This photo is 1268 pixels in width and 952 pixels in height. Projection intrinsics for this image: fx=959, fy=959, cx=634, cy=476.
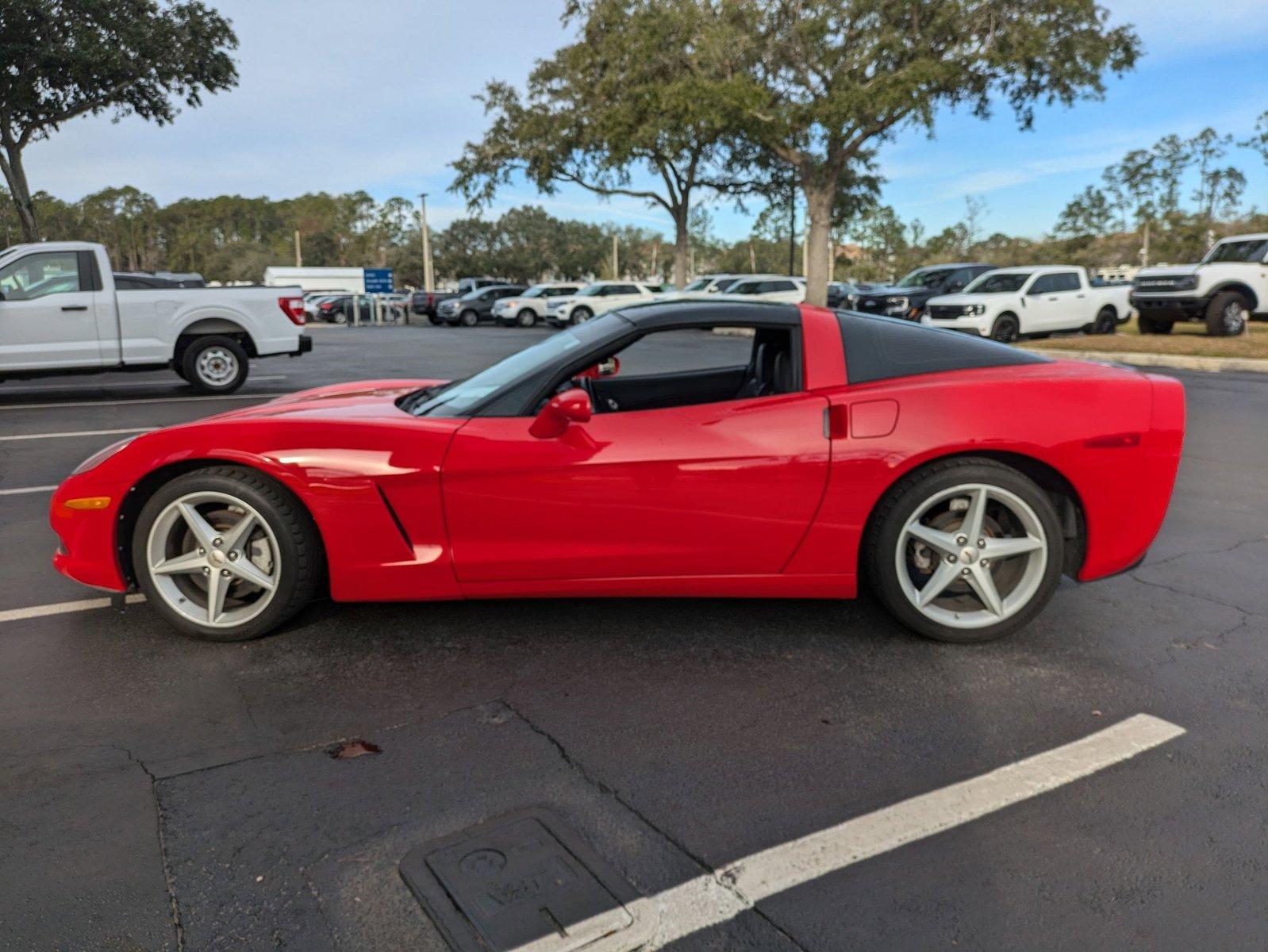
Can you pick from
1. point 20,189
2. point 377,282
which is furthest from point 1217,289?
point 377,282

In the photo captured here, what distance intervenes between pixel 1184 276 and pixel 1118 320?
2.20 metres

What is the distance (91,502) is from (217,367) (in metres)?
8.65

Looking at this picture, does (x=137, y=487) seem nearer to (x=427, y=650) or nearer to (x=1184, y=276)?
(x=427, y=650)

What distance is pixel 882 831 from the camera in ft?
7.84

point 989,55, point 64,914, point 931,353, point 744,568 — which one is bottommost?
point 64,914

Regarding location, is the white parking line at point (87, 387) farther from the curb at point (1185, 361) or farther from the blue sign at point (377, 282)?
the blue sign at point (377, 282)

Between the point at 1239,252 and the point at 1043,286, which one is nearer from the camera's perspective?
the point at 1239,252

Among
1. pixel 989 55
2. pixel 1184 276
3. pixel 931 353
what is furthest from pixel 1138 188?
pixel 931 353

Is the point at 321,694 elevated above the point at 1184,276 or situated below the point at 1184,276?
below

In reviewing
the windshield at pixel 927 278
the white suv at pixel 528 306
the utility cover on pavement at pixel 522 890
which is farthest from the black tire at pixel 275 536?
the white suv at pixel 528 306

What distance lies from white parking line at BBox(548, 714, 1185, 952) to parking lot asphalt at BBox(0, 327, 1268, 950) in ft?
0.04

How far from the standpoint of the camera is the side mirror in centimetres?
328

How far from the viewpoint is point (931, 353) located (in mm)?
3680

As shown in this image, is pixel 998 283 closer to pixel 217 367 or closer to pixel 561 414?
pixel 217 367
